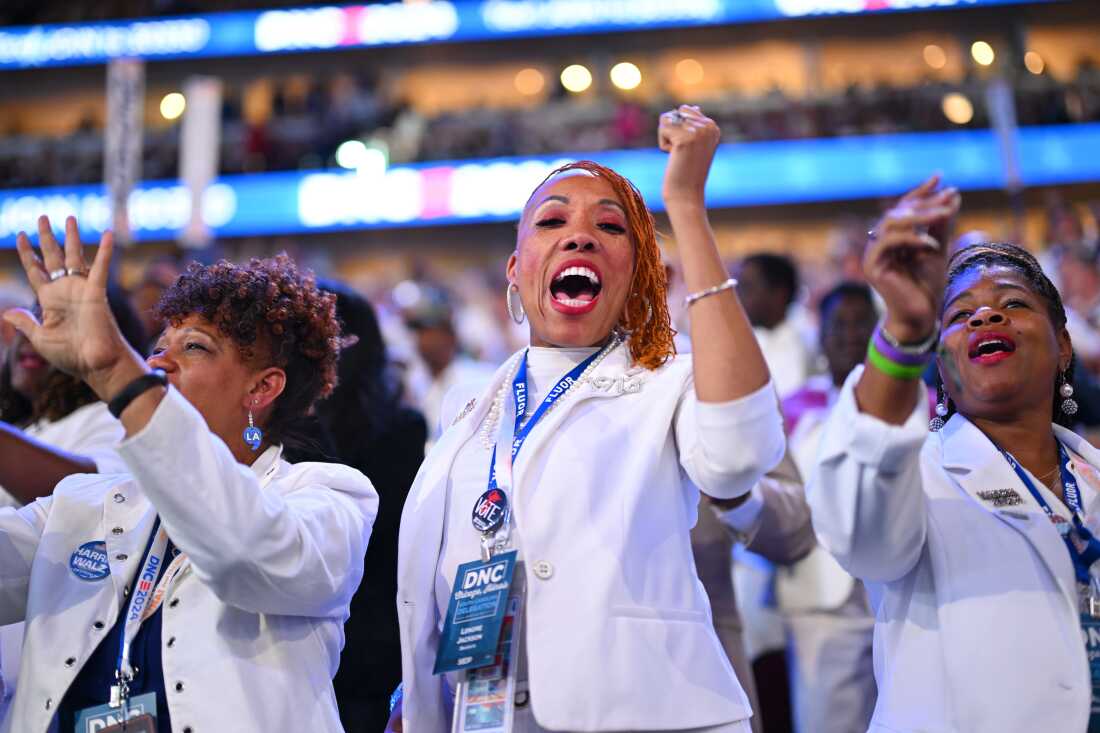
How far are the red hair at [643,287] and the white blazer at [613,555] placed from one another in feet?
0.22

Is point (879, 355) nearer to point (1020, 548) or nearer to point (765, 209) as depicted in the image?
point (1020, 548)

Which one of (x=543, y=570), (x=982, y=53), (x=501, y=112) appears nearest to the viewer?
(x=543, y=570)

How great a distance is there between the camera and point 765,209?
63.6ft

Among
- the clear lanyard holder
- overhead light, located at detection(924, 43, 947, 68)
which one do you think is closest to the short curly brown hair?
the clear lanyard holder

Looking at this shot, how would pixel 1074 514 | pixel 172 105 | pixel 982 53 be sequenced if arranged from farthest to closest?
pixel 172 105 < pixel 982 53 < pixel 1074 514

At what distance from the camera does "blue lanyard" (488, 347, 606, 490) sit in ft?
7.43

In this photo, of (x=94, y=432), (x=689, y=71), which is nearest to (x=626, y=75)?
(x=689, y=71)

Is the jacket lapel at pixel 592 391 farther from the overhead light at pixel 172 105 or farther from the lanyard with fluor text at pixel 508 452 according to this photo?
the overhead light at pixel 172 105

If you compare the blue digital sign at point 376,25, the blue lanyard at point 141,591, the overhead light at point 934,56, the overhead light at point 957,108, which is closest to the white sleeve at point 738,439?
the blue lanyard at point 141,591

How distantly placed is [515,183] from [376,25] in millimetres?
4791

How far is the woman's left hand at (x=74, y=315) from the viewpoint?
6.35ft

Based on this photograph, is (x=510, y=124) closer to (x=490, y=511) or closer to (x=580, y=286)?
(x=580, y=286)

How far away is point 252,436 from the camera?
98.7 inches

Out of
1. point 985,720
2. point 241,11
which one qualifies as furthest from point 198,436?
point 241,11
